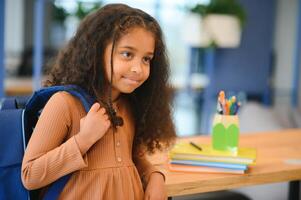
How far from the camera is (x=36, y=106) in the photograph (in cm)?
114

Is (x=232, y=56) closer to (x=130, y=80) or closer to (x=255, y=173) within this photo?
(x=255, y=173)

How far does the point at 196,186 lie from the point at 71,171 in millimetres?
463

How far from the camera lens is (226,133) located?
1587mm

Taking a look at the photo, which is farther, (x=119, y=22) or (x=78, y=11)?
(x=78, y=11)

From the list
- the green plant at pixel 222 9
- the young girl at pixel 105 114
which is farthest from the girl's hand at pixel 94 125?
the green plant at pixel 222 9

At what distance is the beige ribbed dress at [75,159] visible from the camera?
1027mm

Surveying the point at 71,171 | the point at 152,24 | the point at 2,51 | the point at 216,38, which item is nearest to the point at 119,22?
the point at 152,24

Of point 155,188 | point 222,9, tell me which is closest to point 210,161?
point 155,188

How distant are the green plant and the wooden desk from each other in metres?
1.77

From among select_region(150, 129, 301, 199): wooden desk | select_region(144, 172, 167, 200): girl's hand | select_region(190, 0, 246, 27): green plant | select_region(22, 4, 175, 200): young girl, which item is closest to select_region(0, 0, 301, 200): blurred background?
select_region(190, 0, 246, 27): green plant

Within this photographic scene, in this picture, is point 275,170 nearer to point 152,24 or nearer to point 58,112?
point 152,24

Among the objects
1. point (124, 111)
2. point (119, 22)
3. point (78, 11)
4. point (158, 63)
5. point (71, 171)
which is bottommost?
point (71, 171)

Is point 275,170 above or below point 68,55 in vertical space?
below

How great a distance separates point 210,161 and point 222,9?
91.1 inches
